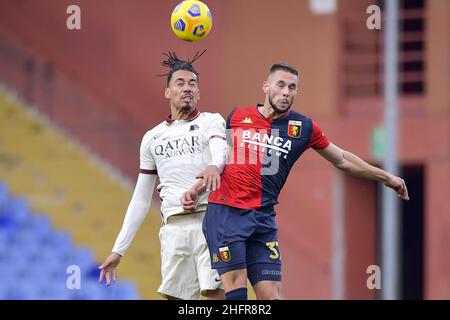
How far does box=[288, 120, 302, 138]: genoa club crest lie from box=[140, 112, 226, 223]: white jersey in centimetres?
55

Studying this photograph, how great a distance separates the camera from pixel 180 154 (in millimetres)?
8836

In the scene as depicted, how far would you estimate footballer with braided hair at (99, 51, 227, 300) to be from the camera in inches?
346

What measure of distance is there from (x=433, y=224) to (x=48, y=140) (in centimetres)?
646

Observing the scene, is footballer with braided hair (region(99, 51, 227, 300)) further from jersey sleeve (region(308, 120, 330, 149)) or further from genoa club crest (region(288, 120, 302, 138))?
jersey sleeve (region(308, 120, 330, 149))

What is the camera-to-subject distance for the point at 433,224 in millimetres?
18750

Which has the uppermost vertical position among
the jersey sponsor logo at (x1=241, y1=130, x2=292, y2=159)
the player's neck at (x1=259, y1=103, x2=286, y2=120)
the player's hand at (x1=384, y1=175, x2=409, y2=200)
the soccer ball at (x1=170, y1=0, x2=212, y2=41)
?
the soccer ball at (x1=170, y1=0, x2=212, y2=41)

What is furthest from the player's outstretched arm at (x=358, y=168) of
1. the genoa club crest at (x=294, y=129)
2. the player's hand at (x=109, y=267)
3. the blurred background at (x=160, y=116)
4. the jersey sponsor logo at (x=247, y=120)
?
the blurred background at (x=160, y=116)

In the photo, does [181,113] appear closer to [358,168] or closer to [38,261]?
[358,168]

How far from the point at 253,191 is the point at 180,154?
791mm

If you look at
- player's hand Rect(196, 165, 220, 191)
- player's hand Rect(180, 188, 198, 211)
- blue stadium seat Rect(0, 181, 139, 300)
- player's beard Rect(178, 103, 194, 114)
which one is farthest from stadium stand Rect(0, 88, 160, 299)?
player's hand Rect(196, 165, 220, 191)

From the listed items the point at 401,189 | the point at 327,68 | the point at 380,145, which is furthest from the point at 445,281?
the point at 401,189

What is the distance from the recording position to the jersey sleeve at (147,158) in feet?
29.6

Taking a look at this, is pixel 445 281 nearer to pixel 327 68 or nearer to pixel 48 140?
pixel 327 68
